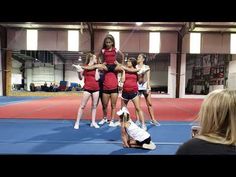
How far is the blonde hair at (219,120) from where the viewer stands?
4.10 ft

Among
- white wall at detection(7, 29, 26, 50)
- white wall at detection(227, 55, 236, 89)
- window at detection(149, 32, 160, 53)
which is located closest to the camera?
white wall at detection(227, 55, 236, 89)

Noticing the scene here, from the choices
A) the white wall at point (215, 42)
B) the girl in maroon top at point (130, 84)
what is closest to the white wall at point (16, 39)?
the white wall at point (215, 42)

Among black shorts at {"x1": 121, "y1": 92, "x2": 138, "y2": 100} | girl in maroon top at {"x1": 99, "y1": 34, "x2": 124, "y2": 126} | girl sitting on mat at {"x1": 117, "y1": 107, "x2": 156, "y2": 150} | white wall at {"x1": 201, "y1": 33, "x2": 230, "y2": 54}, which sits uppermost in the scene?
white wall at {"x1": 201, "y1": 33, "x2": 230, "y2": 54}

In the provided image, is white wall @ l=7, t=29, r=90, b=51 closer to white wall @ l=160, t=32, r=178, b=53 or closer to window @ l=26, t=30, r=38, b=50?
window @ l=26, t=30, r=38, b=50

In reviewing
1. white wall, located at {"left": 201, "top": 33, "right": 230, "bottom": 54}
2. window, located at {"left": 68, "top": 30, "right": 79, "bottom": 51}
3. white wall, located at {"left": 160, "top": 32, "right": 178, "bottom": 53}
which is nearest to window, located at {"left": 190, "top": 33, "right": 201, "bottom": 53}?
white wall, located at {"left": 201, "top": 33, "right": 230, "bottom": 54}

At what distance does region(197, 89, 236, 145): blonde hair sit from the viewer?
1.25 metres

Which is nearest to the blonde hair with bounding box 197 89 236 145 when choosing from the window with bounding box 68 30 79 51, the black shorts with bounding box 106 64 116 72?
the black shorts with bounding box 106 64 116 72

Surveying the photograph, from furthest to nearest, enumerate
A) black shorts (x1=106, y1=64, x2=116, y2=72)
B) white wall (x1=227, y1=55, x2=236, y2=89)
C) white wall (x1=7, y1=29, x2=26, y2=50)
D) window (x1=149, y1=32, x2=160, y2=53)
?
1. window (x1=149, y1=32, x2=160, y2=53)
2. white wall (x1=7, y1=29, x2=26, y2=50)
3. white wall (x1=227, y1=55, x2=236, y2=89)
4. black shorts (x1=106, y1=64, x2=116, y2=72)

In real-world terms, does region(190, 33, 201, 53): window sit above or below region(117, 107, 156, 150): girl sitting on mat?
above

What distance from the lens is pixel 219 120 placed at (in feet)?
4.16

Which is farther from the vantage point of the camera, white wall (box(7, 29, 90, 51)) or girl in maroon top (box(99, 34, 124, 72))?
white wall (box(7, 29, 90, 51))

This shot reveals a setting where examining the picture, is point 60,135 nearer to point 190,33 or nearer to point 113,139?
point 113,139
